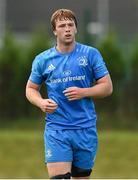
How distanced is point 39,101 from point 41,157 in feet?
19.6

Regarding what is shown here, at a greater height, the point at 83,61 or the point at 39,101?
the point at 83,61

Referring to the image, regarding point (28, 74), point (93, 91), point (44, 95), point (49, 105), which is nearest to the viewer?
point (49, 105)

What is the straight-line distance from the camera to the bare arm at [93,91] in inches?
254

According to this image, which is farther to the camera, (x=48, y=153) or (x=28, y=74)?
(x=28, y=74)

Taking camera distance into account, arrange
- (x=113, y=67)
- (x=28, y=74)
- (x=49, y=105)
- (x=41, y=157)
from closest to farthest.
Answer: (x=49, y=105)
(x=41, y=157)
(x=113, y=67)
(x=28, y=74)

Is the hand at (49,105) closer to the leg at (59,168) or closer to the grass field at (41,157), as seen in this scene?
the leg at (59,168)

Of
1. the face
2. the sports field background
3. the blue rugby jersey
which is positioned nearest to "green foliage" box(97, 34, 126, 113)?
the sports field background

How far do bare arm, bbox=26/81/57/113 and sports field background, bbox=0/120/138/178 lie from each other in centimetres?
430

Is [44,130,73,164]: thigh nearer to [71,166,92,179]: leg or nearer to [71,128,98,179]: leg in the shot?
[71,128,98,179]: leg

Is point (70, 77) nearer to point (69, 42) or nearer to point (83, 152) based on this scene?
point (69, 42)

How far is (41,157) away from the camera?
40.8ft

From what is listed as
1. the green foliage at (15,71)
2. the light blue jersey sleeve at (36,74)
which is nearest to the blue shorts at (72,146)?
the light blue jersey sleeve at (36,74)

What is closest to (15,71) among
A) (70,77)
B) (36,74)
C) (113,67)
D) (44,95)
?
(44,95)

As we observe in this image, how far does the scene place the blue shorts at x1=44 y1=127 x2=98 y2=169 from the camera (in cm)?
659
